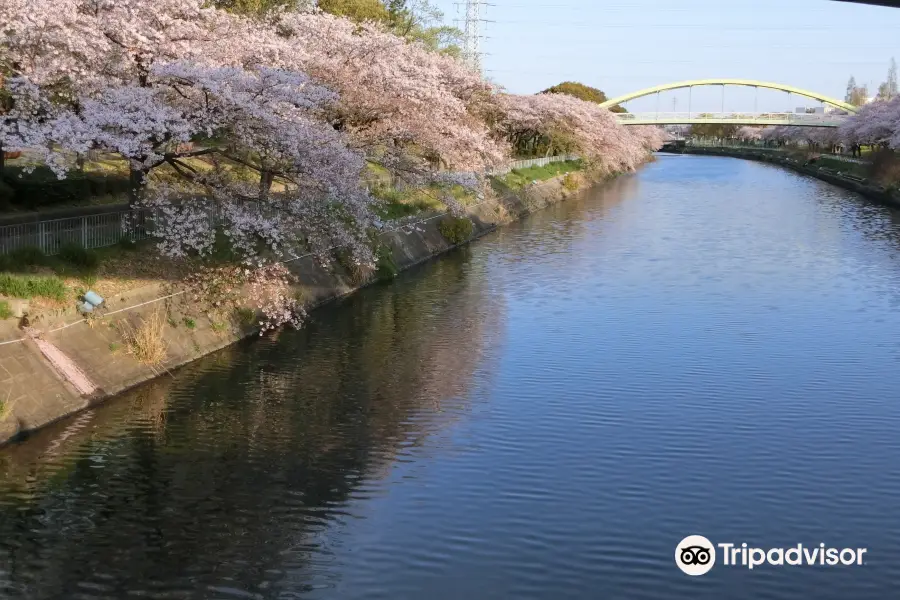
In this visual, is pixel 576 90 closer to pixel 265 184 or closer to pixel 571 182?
pixel 571 182

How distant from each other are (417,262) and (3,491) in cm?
2284

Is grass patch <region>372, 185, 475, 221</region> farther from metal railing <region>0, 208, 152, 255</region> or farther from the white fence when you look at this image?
metal railing <region>0, 208, 152, 255</region>

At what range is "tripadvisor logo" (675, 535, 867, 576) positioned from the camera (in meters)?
12.5

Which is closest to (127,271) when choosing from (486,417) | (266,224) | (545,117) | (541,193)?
(266,224)

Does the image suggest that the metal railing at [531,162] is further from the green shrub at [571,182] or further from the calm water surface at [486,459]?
the calm water surface at [486,459]

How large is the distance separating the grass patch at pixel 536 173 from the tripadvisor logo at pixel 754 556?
43303mm

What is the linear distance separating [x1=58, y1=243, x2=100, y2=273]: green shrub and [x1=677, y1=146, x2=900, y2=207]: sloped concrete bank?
5077 centimetres

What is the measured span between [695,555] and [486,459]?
4327mm

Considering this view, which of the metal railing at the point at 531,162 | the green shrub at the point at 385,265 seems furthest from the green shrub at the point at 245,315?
the metal railing at the point at 531,162

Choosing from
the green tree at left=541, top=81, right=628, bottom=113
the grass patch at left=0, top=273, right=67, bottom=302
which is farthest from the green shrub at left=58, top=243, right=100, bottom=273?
the green tree at left=541, top=81, right=628, bottom=113

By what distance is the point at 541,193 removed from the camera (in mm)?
60906

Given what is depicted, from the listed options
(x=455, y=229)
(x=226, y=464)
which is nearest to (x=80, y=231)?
(x=226, y=464)

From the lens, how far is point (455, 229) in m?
40.7

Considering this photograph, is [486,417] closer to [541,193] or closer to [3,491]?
[3,491]
